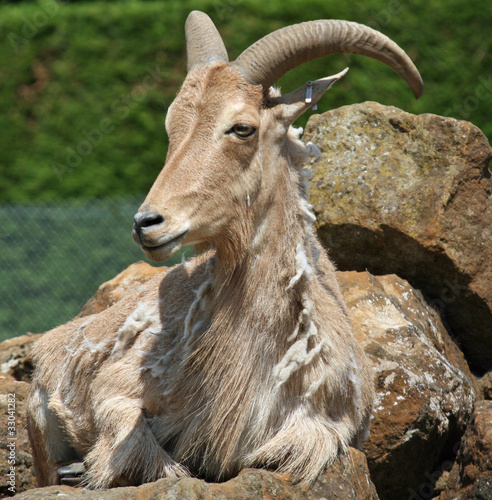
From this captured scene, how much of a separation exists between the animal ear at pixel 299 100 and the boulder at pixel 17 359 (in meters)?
3.79

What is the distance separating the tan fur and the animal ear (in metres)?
0.01

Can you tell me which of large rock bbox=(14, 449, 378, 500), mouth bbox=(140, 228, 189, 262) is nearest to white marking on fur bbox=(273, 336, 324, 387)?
large rock bbox=(14, 449, 378, 500)

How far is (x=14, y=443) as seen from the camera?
5270mm

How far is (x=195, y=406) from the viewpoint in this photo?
3914 mm

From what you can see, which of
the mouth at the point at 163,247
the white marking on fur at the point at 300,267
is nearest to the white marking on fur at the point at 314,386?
the white marking on fur at the point at 300,267

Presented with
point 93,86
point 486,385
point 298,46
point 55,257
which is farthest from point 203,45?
point 93,86

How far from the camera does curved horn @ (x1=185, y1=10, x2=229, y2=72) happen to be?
4137mm

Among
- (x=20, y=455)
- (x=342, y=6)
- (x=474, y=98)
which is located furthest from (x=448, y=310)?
(x=342, y=6)

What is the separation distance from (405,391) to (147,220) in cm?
252

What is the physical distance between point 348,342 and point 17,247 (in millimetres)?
7277

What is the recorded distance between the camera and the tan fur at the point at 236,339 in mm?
3643

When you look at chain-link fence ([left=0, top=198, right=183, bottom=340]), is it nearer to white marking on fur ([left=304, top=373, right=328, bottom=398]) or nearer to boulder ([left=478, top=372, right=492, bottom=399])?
boulder ([left=478, top=372, right=492, bottom=399])

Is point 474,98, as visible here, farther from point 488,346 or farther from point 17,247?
point 17,247

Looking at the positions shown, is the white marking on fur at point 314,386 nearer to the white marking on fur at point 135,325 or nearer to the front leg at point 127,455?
the front leg at point 127,455
